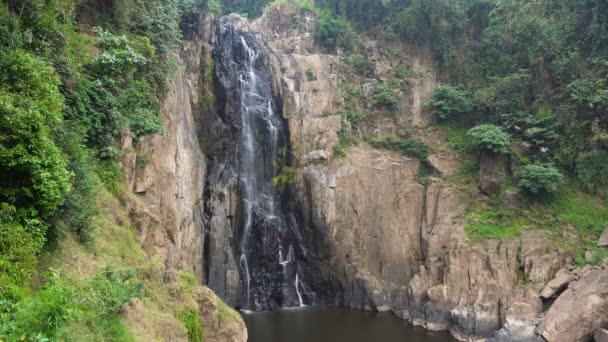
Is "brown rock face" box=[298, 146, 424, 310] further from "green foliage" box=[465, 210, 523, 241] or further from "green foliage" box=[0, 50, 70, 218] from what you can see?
"green foliage" box=[0, 50, 70, 218]

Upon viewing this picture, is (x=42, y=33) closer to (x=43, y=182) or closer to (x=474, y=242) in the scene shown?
(x=43, y=182)

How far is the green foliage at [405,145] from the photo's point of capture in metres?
26.4

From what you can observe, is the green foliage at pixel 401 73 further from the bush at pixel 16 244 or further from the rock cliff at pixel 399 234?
the bush at pixel 16 244

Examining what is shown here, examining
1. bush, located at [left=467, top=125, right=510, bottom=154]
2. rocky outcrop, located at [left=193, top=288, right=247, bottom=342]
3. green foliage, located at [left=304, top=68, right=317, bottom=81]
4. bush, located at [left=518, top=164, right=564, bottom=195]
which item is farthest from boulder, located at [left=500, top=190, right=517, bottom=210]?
rocky outcrop, located at [left=193, top=288, right=247, bottom=342]

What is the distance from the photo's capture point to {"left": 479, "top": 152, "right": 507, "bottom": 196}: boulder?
2381 cm

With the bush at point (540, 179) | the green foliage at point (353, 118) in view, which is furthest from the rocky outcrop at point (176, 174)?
the bush at point (540, 179)

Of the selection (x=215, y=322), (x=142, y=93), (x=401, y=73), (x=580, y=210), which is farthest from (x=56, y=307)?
(x=401, y=73)

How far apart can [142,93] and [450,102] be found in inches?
705

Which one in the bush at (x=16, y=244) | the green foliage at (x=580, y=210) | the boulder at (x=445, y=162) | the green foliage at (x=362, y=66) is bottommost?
the green foliage at (x=580, y=210)

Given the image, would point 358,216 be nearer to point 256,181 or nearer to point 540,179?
point 256,181

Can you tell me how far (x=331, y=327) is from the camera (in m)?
20.8

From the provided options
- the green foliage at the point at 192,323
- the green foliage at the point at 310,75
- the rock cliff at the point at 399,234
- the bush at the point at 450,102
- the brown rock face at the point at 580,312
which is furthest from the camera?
the green foliage at the point at 310,75

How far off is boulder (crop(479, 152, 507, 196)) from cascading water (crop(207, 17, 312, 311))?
10.4 m

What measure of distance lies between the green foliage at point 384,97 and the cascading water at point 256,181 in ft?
20.6
